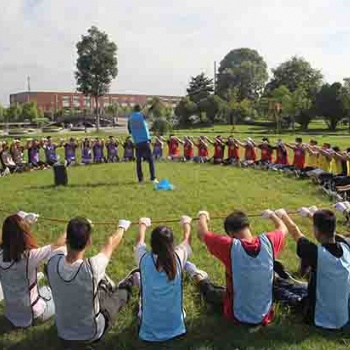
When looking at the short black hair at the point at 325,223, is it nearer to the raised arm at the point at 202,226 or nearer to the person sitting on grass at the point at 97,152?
the raised arm at the point at 202,226

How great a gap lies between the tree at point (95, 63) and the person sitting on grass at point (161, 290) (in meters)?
44.5

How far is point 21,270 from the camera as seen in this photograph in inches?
186

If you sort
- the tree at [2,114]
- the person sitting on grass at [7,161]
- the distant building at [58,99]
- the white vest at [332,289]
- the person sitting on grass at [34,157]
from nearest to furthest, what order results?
the white vest at [332,289], the person sitting on grass at [7,161], the person sitting on grass at [34,157], the tree at [2,114], the distant building at [58,99]

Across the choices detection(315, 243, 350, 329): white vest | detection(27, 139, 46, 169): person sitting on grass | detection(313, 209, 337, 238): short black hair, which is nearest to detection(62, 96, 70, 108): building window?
detection(27, 139, 46, 169): person sitting on grass

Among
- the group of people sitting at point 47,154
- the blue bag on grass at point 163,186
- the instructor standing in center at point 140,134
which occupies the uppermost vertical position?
the instructor standing in center at point 140,134

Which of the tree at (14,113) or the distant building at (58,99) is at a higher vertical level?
the distant building at (58,99)

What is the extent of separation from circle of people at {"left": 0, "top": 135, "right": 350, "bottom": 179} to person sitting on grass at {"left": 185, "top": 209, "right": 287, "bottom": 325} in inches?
364

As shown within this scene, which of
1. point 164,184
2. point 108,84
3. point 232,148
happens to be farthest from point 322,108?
point 164,184

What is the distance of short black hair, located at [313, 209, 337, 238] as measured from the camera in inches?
179

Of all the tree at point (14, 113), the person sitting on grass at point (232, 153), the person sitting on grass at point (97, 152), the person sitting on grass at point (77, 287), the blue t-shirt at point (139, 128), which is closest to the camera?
the person sitting on grass at point (77, 287)

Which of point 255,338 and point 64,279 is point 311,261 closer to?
point 255,338

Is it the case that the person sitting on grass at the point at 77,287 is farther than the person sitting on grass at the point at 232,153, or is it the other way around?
the person sitting on grass at the point at 232,153

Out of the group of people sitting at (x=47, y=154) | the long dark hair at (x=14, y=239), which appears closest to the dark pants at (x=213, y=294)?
the long dark hair at (x=14, y=239)

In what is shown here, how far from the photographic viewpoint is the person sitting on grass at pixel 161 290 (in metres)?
4.35
